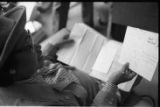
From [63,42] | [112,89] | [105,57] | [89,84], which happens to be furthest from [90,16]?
[112,89]

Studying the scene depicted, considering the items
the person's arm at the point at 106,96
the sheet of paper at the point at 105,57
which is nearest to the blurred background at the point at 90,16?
the sheet of paper at the point at 105,57

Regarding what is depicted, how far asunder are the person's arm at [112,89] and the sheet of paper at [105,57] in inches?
5.9

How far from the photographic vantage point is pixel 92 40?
1346 mm

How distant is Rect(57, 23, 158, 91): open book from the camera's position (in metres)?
1.21

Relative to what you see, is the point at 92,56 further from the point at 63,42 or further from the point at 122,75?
the point at 122,75

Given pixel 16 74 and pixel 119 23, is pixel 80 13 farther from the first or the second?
pixel 16 74

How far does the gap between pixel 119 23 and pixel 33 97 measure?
68cm

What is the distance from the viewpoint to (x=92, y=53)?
1.31 metres

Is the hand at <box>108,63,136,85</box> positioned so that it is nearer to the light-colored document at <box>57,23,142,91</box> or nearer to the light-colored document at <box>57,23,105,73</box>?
the light-colored document at <box>57,23,142,91</box>

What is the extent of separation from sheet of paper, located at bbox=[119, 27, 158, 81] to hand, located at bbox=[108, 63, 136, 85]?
24 mm

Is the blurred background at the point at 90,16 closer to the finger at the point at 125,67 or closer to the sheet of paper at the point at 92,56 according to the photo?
the sheet of paper at the point at 92,56

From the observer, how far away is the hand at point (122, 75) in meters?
1.04

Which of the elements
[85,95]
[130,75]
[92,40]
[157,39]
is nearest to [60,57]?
[92,40]

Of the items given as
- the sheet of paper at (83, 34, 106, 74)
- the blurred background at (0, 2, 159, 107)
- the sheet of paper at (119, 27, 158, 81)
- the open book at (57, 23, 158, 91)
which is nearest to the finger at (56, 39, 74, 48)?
the open book at (57, 23, 158, 91)
